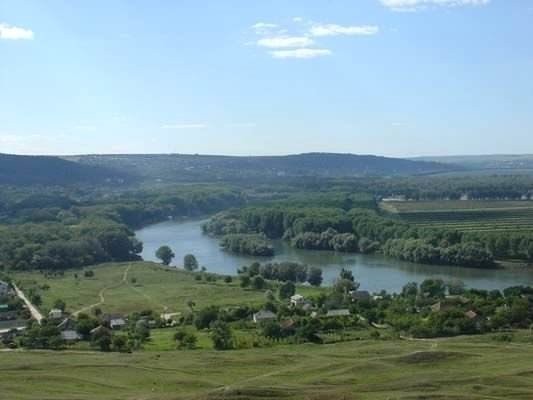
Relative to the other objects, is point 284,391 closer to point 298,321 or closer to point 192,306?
point 298,321

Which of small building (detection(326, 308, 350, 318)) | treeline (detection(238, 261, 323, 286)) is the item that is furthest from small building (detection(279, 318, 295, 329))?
treeline (detection(238, 261, 323, 286))

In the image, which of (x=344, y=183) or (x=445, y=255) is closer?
(x=445, y=255)

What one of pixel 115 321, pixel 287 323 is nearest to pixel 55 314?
pixel 115 321

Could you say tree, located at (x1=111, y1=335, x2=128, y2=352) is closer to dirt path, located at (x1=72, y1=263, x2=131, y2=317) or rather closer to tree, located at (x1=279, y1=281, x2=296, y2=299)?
dirt path, located at (x1=72, y1=263, x2=131, y2=317)

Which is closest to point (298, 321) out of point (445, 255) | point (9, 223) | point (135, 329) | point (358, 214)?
point (135, 329)

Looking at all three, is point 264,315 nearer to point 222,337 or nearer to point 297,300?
point 297,300
